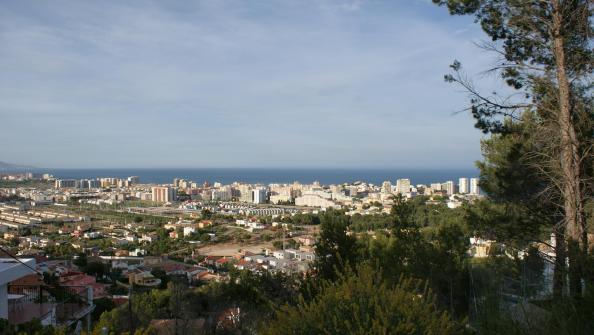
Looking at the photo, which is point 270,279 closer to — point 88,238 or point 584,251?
point 584,251

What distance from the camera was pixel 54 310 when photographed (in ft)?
17.3

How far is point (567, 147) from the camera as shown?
4836mm

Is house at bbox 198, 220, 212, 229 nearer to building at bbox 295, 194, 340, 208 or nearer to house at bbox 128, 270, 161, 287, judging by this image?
building at bbox 295, 194, 340, 208

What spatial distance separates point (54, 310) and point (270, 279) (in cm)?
318

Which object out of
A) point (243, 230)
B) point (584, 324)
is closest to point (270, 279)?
point (584, 324)

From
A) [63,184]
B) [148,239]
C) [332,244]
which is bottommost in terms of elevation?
[148,239]

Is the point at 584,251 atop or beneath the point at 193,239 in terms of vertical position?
atop

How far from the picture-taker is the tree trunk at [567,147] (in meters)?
4.79

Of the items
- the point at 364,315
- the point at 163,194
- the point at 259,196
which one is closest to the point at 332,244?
the point at 364,315

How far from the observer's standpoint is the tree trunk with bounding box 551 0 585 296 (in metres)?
4.79

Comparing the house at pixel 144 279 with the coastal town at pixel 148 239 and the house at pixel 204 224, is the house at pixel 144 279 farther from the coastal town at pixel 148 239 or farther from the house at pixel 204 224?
the house at pixel 204 224

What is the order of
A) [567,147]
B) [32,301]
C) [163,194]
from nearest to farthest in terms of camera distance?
[567,147] < [32,301] < [163,194]

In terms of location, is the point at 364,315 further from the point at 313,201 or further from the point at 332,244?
the point at 313,201

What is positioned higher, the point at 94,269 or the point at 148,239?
the point at 94,269
